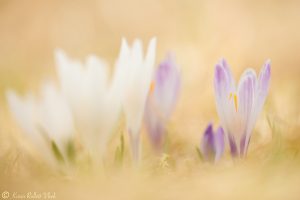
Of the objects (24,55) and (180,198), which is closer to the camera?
(180,198)

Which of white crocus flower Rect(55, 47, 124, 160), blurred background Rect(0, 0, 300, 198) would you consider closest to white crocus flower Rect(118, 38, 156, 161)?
white crocus flower Rect(55, 47, 124, 160)

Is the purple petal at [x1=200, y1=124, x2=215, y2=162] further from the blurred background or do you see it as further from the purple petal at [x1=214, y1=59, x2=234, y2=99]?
the blurred background

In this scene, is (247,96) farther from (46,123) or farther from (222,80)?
(46,123)

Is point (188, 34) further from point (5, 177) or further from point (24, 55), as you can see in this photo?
point (5, 177)

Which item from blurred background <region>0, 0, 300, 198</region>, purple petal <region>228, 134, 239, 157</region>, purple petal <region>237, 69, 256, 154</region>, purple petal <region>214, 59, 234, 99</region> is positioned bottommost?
purple petal <region>228, 134, 239, 157</region>

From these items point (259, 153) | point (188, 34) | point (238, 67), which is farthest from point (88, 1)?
point (259, 153)

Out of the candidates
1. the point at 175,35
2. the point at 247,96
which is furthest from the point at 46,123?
the point at 175,35

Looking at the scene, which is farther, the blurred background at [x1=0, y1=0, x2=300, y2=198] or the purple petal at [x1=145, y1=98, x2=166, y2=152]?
the blurred background at [x1=0, y1=0, x2=300, y2=198]
